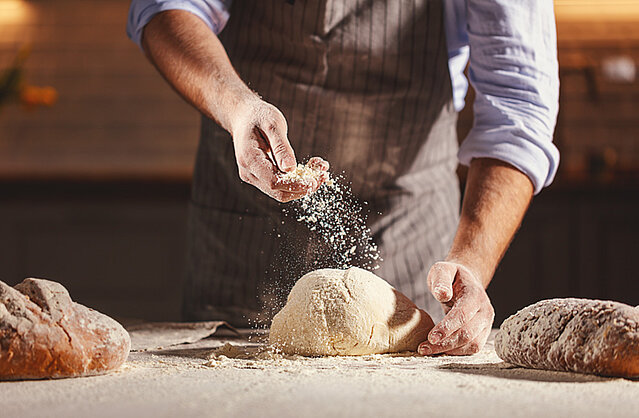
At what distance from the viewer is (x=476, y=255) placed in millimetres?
1348

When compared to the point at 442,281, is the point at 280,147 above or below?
above

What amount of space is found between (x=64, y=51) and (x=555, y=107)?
330 cm

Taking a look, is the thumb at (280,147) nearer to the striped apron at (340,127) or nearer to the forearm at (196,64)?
the forearm at (196,64)

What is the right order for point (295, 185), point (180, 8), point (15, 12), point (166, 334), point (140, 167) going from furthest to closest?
point (15, 12), point (140, 167), point (180, 8), point (166, 334), point (295, 185)

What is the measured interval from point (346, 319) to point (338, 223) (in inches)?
10.0

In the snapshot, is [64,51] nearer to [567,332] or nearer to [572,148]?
[572,148]

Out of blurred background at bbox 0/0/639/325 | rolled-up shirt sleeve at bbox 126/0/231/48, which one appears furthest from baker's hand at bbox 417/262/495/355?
blurred background at bbox 0/0/639/325

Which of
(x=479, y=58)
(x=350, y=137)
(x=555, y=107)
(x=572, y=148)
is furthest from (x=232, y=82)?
(x=572, y=148)

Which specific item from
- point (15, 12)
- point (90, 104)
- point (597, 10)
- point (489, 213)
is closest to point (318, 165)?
point (489, 213)

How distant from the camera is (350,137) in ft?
5.30

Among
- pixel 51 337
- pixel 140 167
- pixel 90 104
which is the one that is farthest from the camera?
pixel 90 104

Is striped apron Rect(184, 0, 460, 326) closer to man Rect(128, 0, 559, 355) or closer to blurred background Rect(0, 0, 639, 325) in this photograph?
man Rect(128, 0, 559, 355)

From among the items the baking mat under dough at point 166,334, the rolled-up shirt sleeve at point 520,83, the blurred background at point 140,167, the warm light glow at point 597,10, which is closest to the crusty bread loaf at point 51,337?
the baking mat under dough at point 166,334

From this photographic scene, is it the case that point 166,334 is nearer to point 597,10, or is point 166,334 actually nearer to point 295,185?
point 295,185
